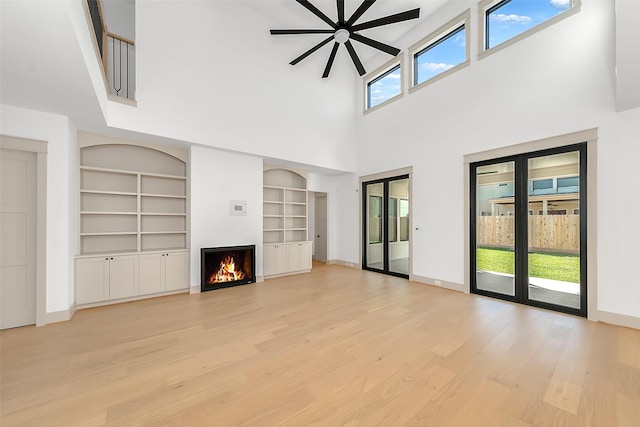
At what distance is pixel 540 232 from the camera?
4.02 m

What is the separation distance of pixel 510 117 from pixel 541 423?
4368 mm

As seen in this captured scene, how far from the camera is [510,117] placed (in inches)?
169

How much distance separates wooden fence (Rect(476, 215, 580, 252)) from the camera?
3.73m

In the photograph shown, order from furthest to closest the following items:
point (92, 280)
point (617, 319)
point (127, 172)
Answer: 1. point (127, 172)
2. point (92, 280)
3. point (617, 319)

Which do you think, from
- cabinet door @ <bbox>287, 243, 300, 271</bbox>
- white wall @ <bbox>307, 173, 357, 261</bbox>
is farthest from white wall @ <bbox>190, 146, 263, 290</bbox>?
white wall @ <bbox>307, 173, 357, 261</bbox>

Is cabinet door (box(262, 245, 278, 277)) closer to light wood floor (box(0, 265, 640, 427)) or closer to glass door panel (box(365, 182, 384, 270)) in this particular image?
light wood floor (box(0, 265, 640, 427))

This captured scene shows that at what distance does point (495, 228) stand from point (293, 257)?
174 inches

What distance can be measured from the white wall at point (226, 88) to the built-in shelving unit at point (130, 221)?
83 centimetres

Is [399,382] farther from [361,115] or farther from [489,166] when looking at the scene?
[361,115]

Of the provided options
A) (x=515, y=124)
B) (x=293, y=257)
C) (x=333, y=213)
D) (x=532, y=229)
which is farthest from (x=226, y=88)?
(x=532, y=229)

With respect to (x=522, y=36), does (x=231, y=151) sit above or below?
below

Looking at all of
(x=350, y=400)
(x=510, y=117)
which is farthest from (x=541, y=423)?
(x=510, y=117)

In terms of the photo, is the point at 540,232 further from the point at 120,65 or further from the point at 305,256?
the point at 120,65

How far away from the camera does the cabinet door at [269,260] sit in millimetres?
6039
